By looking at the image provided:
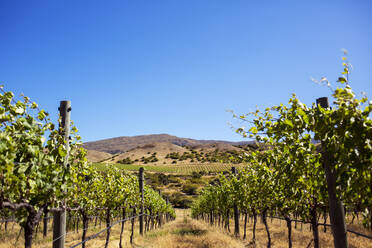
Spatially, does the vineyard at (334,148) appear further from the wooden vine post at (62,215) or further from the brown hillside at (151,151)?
the brown hillside at (151,151)

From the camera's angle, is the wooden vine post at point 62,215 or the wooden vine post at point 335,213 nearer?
the wooden vine post at point 335,213

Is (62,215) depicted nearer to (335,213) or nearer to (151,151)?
(335,213)

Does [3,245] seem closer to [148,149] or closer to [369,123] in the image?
[369,123]

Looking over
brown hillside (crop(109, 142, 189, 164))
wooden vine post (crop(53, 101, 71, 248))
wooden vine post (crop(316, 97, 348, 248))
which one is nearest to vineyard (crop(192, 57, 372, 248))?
wooden vine post (crop(316, 97, 348, 248))

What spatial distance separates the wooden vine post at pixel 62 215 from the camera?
4.83m

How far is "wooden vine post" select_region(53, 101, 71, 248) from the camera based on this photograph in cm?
483

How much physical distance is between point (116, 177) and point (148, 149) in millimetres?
149239

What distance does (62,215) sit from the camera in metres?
5.00

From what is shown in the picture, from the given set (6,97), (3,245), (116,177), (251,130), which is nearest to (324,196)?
(251,130)

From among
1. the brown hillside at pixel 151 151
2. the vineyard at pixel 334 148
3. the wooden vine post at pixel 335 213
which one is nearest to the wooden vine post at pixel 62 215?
the vineyard at pixel 334 148

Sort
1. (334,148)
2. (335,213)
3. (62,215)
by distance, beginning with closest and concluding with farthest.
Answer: (334,148) → (335,213) → (62,215)

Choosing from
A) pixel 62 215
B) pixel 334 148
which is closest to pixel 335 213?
pixel 334 148

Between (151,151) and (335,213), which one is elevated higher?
(151,151)

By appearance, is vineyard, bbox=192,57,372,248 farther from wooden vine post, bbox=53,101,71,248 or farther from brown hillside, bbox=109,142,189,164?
brown hillside, bbox=109,142,189,164
